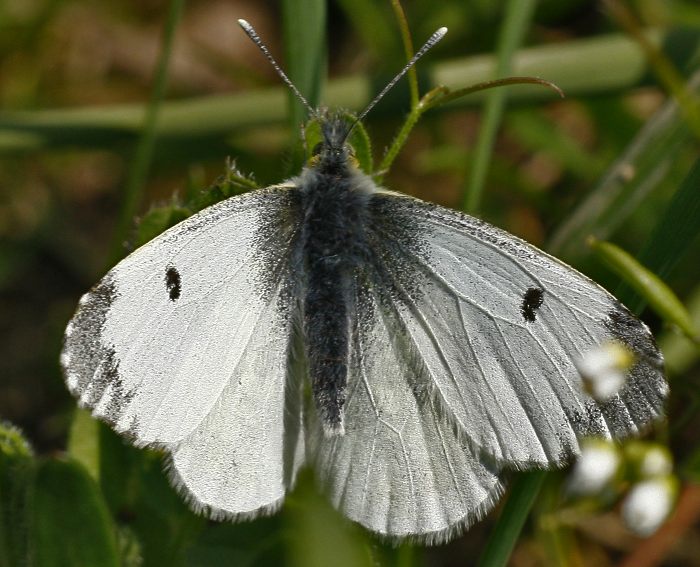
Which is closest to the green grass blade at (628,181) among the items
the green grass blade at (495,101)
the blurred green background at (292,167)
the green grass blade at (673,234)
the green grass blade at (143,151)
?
the blurred green background at (292,167)

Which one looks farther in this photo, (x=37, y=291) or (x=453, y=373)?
(x=37, y=291)

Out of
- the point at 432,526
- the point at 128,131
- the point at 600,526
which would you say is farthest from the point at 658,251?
the point at 128,131

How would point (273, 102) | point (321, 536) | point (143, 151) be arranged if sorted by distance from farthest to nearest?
point (273, 102)
point (143, 151)
point (321, 536)

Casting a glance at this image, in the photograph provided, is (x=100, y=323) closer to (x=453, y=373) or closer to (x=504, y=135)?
(x=453, y=373)

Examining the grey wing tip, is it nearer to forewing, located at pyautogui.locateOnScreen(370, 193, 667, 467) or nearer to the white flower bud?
forewing, located at pyautogui.locateOnScreen(370, 193, 667, 467)

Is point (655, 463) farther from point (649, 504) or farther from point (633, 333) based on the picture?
point (633, 333)

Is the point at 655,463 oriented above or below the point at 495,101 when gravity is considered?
below

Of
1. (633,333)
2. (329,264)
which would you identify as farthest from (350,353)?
(633,333)

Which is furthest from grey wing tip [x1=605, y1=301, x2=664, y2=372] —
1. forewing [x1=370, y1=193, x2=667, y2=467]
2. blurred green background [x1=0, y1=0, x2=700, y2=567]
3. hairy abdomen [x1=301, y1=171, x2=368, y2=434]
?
hairy abdomen [x1=301, y1=171, x2=368, y2=434]
